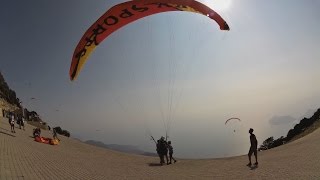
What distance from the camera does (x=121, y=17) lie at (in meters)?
14.5

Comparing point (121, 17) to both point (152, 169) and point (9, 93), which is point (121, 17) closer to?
point (152, 169)

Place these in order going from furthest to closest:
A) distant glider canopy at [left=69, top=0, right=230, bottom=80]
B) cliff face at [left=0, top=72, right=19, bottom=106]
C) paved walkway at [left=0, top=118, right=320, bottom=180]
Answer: cliff face at [left=0, top=72, right=19, bottom=106] < distant glider canopy at [left=69, top=0, right=230, bottom=80] < paved walkway at [left=0, top=118, right=320, bottom=180]

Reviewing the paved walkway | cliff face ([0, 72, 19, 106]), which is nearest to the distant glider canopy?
the paved walkway

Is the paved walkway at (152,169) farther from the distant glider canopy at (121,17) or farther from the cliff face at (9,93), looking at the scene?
the cliff face at (9,93)

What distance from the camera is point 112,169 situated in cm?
1769

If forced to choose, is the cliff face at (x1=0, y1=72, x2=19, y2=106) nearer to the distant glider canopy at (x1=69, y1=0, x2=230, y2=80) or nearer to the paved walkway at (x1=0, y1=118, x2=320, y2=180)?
the paved walkway at (x1=0, y1=118, x2=320, y2=180)

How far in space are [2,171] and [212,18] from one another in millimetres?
10368

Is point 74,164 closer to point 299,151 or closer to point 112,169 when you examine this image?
point 112,169

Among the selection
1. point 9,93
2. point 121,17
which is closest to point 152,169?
point 121,17

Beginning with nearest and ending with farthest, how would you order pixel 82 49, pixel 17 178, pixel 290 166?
pixel 17 178, pixel 290 166, pixel 82 49

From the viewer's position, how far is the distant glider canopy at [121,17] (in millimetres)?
14253

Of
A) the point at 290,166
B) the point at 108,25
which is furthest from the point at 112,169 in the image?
the point at 290,166

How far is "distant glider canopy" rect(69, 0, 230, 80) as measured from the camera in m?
14.3

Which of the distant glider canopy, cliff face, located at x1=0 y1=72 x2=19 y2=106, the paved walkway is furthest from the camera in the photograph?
cliff face, located at x1=0 y1=72 x2=19 y2=106
